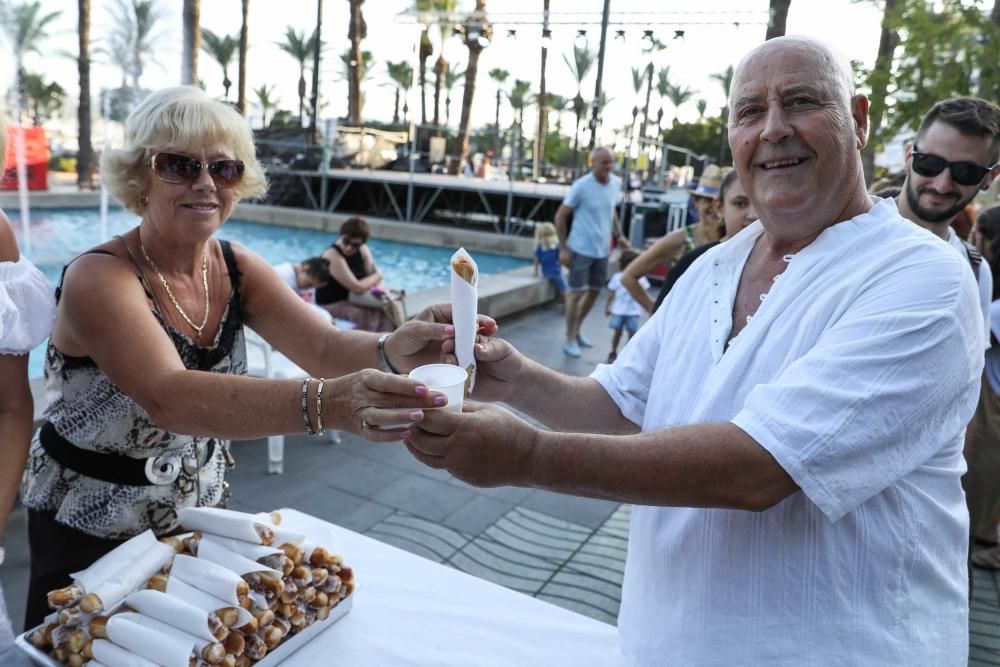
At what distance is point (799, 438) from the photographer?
113cm

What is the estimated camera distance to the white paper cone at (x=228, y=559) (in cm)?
155

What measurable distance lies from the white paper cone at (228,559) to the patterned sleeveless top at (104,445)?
316 millimetres

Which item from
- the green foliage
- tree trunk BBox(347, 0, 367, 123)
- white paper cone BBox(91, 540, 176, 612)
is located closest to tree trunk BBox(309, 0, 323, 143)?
tree trunk BBox(347, 0, 367, 123)

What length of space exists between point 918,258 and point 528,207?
19345mm

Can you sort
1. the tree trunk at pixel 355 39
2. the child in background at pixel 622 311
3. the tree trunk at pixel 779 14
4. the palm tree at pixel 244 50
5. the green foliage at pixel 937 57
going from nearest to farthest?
the green foliage at pixel 937 57, the child in background at pixel 622 311, the tree trunk at pixel 779 14, the palm tree at pixel 244 50, the tree trunk at pixel 355 39

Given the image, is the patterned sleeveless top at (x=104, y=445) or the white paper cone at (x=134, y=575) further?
the patterned sleeveless top at (x=104, y=445)

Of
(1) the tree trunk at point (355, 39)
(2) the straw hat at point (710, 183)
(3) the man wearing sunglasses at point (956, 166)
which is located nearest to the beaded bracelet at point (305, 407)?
(3) the man wearing sunglasses at point (956, 166)

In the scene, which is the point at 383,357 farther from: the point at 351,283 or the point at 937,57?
the point at 937,57

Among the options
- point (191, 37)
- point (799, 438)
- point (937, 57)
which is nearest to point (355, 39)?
point (191, 37)

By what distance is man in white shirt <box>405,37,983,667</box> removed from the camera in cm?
115

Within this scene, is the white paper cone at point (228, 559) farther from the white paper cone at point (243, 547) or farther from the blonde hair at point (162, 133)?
the blonde hair at point (162, 133)

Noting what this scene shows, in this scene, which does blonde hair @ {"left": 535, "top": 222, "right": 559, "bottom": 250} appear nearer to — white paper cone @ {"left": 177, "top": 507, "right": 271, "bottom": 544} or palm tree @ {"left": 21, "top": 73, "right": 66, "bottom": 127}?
white paper cone @ {"left": 177, "top": 507, "right": 271, "bottom": 544}

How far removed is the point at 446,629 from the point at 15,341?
44.2 inches

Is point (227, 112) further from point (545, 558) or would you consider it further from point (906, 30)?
point (906, 30)
